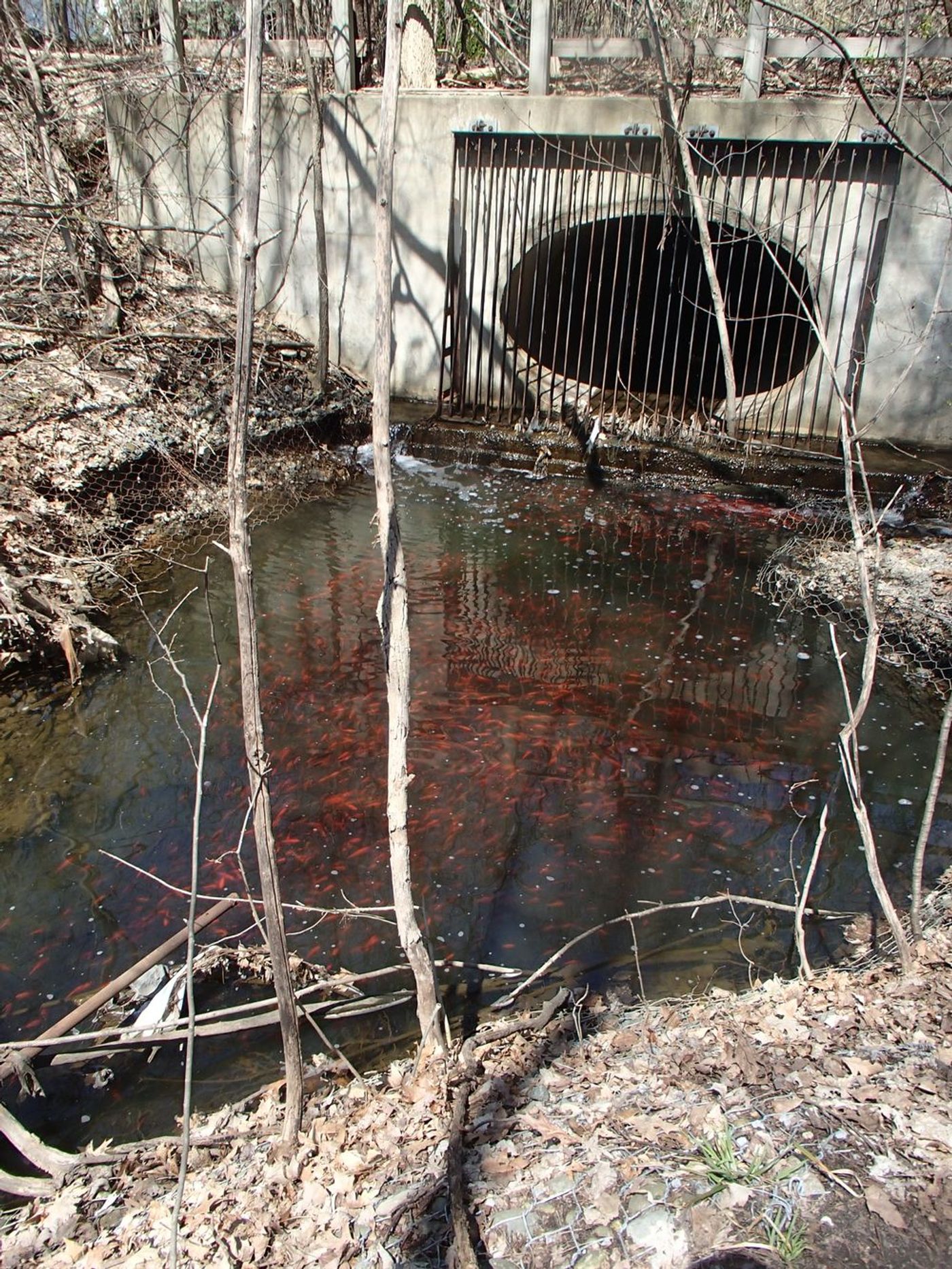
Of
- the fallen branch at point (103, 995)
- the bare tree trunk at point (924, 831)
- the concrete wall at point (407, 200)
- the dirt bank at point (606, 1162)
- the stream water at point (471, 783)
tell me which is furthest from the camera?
the concrete wall at point (407, 200)

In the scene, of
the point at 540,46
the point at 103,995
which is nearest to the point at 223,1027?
the point at 103,995

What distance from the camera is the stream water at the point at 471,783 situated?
14.1ft

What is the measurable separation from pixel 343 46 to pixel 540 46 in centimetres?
238

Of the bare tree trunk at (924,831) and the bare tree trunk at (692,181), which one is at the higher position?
the bare tree trunk at (692,181)

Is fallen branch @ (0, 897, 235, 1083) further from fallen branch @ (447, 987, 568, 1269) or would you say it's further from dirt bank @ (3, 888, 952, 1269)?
fallen branch @ (447, 987, 568, 1269)

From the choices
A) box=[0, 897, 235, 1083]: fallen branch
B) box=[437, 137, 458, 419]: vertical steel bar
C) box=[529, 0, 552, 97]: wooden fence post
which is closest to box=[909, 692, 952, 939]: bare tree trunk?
box=[0, 897, 235, 1083]: fallen branch

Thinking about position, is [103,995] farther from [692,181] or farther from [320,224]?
[320,224]

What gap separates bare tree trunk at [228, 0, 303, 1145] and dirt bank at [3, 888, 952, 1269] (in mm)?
289

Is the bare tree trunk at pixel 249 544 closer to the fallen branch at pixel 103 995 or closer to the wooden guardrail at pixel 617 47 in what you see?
the fallen branch at pixel 103 995

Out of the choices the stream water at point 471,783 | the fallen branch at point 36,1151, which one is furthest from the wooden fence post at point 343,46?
the fallen branch at point 36,1151

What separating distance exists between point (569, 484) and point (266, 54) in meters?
7.30

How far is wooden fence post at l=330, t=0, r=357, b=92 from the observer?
11.1m

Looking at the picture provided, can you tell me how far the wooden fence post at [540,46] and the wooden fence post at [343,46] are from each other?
2.10 m

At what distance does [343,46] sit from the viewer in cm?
1130
